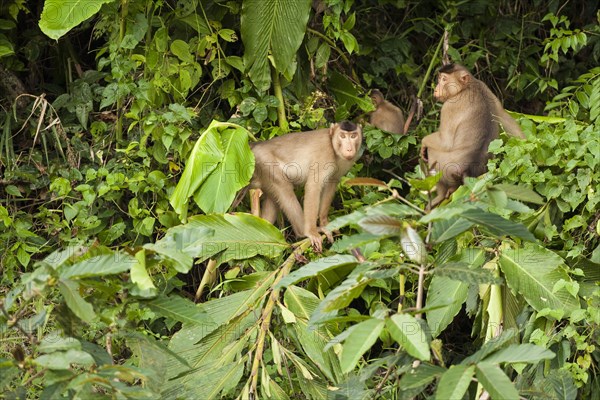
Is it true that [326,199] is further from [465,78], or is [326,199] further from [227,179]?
[465,78]

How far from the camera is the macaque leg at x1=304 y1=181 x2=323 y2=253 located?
5.91m

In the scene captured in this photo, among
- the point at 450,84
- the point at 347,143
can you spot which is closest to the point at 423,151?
the point at 450,84

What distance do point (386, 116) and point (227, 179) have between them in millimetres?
1957

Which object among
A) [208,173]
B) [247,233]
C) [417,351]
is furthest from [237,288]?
[417,351]

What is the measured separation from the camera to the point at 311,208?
5977mm

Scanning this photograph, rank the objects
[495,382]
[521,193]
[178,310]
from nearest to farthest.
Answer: [495,382]
[521,193]
[178,310]

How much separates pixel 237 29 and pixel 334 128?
4.79 feet

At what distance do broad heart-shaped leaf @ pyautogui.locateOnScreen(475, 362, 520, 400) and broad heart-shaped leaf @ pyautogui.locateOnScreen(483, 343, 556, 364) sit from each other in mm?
71

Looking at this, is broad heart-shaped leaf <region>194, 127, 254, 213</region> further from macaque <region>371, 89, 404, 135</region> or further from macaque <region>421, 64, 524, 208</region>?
macaque <region>371, 89, 404, 135</region>

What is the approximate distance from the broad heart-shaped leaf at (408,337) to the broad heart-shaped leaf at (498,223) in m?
0.45

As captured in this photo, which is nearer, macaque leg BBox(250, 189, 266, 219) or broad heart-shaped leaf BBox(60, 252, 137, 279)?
broad heart-shaped leaf BBox(60, 252, 137, 279)

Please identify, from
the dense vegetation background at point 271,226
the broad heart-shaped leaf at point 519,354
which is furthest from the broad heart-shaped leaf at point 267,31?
the broad heart-shaped leaf at point 519,354

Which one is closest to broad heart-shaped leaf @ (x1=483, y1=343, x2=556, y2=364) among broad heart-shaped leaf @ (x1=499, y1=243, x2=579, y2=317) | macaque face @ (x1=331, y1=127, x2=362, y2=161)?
broad heart-shaped leaf @ (x1=499, y1=243, x2=579, y2=317)

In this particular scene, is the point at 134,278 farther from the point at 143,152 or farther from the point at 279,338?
the point at 143,152
